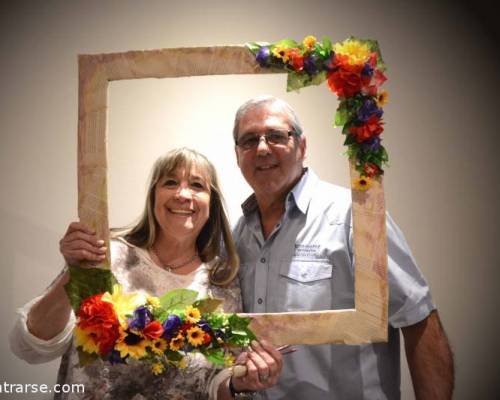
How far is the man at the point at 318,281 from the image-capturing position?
1585mm

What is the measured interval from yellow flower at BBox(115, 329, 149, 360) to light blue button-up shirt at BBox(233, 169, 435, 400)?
0.41m

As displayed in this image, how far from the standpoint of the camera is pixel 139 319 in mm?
1356

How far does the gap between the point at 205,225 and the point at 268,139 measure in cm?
40

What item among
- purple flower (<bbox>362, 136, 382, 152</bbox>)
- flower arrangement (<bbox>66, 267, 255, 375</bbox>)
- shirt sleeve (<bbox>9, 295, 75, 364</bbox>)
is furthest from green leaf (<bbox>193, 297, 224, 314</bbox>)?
purple flower (<bbox>362, 136, 382, 152</bbox>)

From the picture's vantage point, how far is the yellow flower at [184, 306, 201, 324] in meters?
1.39

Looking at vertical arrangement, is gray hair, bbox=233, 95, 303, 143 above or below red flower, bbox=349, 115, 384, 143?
above

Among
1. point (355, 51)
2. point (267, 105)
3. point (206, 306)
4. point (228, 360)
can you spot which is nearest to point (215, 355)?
point (228, 360)

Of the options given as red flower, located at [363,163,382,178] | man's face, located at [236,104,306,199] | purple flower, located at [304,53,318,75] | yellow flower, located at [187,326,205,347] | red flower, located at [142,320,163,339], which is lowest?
yellow flower, located at [187,326,205,347]

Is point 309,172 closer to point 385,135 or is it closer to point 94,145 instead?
point 385,135

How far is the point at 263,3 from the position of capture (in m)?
2.25

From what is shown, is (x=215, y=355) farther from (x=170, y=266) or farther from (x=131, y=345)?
(x=170, y=266)

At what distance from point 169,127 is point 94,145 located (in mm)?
472

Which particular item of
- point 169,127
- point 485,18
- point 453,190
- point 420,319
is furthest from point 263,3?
point 420,319

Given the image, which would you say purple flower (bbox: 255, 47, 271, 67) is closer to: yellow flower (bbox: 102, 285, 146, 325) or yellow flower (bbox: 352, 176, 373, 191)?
yellow flower (bbox: 352, 176, 373, 191)
